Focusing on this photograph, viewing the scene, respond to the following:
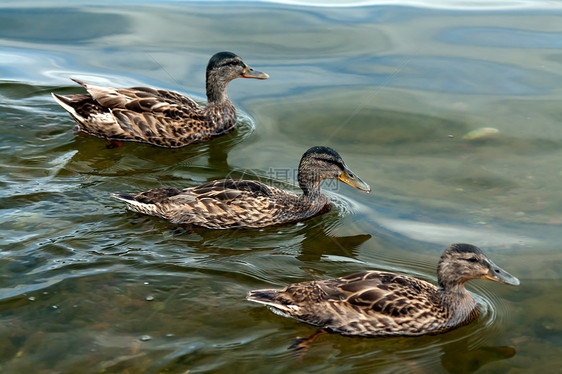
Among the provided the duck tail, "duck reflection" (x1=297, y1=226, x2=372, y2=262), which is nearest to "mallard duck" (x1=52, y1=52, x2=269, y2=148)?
the duck tail

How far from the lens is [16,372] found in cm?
555

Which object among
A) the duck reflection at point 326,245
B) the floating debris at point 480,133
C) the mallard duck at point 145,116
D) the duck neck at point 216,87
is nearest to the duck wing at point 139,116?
the mallard duck at point 145,116

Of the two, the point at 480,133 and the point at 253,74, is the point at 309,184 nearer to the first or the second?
the point at 480,133

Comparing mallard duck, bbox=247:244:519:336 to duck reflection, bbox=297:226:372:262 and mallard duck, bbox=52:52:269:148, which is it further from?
mallard duck, bbox=52:52:269:148

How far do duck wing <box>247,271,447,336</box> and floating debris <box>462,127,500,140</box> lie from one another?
453 cm

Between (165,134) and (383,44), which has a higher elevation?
(383,44)

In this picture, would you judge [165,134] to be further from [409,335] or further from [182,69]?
[409,335]

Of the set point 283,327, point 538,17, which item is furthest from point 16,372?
point 538,17

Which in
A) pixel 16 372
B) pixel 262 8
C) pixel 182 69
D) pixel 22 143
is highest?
pixel 262 8

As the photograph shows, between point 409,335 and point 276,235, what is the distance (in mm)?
2471

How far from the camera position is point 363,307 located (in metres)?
6.12

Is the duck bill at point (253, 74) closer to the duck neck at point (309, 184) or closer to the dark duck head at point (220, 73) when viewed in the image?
the dark duck head at point (220, 73)

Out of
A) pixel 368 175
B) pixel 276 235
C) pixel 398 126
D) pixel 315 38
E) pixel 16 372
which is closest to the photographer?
pixel 16 372

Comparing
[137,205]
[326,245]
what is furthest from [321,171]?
[137,205]
